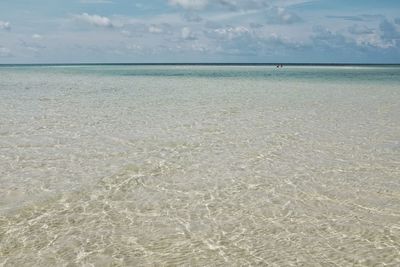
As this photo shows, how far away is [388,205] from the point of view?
7.64 meters

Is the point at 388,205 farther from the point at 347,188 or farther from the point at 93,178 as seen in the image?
the point at 93,178

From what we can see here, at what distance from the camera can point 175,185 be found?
8742 millimetres

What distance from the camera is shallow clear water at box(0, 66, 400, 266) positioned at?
579 centimetres

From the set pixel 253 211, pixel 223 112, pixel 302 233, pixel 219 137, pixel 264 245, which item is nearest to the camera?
pixel 264 245

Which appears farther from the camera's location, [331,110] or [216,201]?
[331,110]

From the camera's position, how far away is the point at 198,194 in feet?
26.8

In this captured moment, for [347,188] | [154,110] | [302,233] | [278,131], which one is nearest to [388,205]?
[347,188]

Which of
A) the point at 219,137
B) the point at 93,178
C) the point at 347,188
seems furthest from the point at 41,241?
the point at 219,137

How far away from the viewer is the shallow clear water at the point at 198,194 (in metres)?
5.79

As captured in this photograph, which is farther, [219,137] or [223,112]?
[223,112]

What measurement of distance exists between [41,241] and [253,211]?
3.66 metres

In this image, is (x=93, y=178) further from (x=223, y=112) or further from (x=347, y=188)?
(x=223, y=112)

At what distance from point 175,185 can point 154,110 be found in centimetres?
1194

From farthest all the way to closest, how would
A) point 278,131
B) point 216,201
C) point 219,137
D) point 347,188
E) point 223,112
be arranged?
point 223,112 → point 278,131 → point 219,137 → point 347,188 → point 216,201
